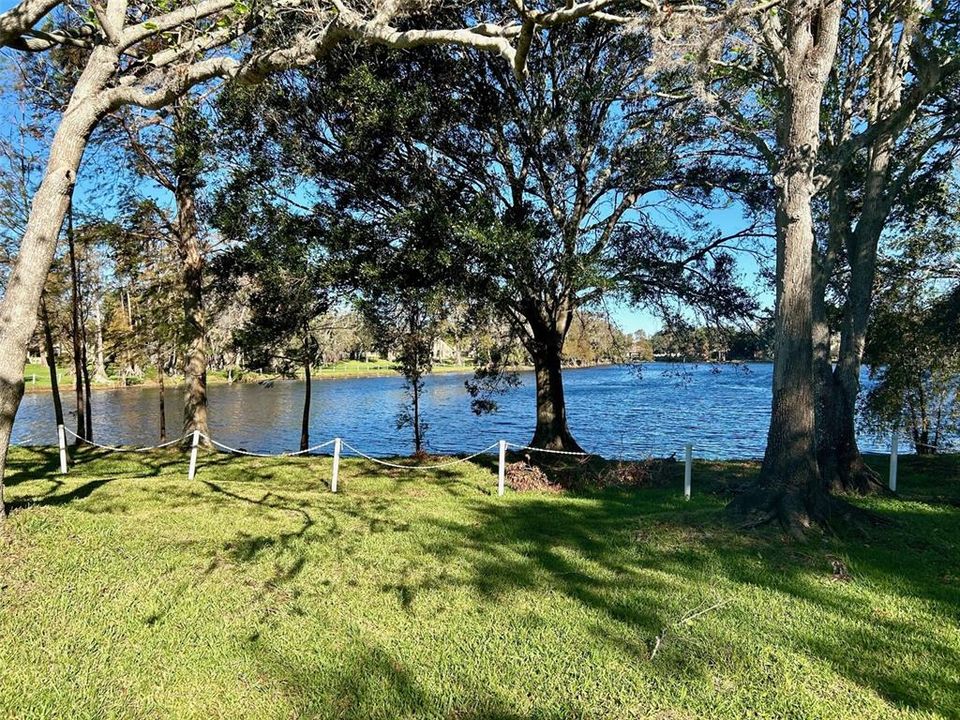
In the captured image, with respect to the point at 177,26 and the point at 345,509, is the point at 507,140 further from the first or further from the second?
the point at 345,509

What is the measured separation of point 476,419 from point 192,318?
46.7ft

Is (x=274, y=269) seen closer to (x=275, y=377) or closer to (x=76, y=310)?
(x=275, y=377)

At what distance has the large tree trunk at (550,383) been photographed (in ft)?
45.8

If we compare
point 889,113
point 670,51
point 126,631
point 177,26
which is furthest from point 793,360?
point 177,26

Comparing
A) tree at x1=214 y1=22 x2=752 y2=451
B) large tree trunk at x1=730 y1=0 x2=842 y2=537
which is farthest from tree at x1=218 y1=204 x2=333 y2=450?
large tree trunk at x1=730 y1=0 x2=842 y2=537

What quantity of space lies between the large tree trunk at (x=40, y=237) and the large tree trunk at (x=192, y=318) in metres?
8.92

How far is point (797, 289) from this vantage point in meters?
6.90

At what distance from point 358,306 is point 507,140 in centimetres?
449

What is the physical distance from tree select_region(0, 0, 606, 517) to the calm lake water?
9.76 m

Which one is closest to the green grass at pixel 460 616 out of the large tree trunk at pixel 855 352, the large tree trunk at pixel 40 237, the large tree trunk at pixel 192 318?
the large tree trunk at pixel 40 237

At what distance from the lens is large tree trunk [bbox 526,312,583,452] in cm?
1397

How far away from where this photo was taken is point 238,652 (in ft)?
13.2

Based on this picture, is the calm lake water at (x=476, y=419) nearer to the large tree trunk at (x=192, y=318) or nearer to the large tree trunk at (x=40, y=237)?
the large tree trunk at (x=192, y=318)

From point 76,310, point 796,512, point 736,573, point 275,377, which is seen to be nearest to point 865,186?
point 796,512
